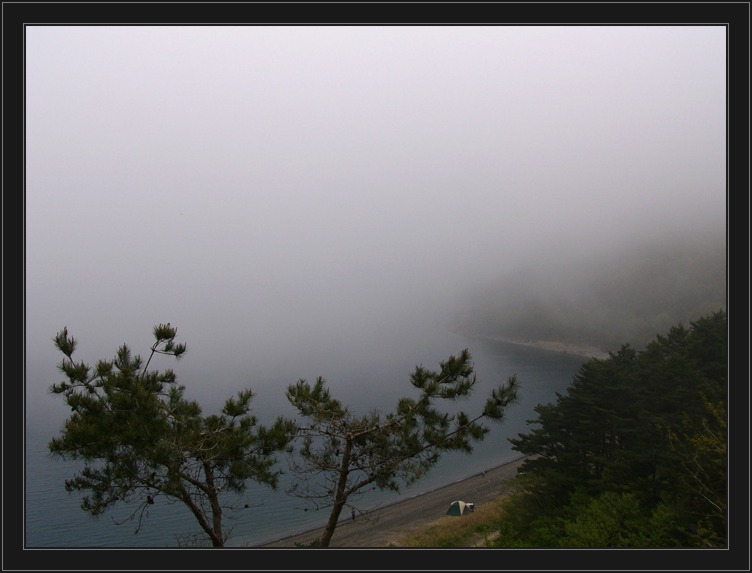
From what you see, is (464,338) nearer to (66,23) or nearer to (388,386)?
(388,386)

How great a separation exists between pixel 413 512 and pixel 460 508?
6.14 ft

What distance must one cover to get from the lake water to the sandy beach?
Result: 329 mm

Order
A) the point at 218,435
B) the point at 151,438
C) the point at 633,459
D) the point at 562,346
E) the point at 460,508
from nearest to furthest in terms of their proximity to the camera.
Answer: the point at 151,438 → the point at 218,435 → the point at 633,459 → the point at 460,508 → the point at 562,346

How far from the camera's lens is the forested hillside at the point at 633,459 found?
5.79m

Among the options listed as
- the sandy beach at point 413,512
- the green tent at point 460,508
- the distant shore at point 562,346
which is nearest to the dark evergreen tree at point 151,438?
the sandy beach at point 413,512

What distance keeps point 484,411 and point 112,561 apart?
3.46 meters

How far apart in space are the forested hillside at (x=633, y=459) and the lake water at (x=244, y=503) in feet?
4.68

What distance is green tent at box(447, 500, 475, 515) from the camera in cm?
1501

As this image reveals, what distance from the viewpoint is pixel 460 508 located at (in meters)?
15.1

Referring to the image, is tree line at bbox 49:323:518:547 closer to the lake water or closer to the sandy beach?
the lake water

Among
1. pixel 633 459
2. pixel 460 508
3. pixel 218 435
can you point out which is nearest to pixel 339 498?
pixel 218 435

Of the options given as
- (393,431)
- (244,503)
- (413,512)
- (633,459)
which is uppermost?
(393,431)

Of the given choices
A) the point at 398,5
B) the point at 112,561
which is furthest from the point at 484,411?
the point at 398,5

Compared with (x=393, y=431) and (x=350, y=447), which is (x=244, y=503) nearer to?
(x=350, y=447)
